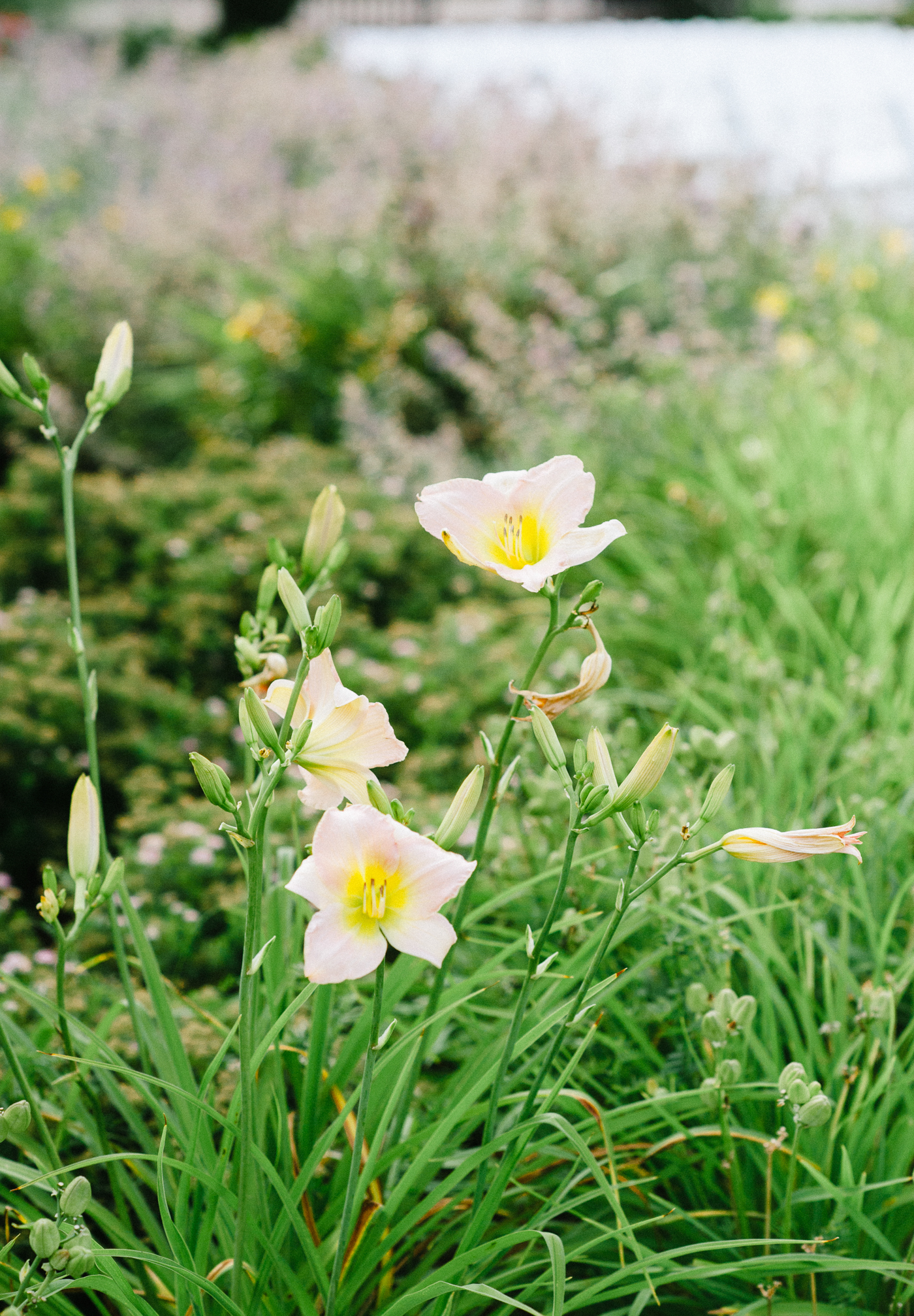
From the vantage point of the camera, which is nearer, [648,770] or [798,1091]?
[648,770]

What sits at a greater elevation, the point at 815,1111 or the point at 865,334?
the point at 815,1111

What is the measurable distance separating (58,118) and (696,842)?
7.20 metres

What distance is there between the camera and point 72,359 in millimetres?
4328

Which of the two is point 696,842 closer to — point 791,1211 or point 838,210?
point 791,1211

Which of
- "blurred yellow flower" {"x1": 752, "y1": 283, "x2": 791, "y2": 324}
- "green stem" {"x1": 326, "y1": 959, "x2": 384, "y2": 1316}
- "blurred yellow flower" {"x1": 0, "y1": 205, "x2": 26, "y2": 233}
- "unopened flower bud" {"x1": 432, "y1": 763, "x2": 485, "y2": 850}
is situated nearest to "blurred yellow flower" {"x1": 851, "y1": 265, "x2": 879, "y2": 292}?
"blurred yellow flower" {"x1": 752, "y1": 283, "x2": 791, "y2": 324}

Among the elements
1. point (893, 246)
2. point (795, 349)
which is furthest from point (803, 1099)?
point (893, 246)

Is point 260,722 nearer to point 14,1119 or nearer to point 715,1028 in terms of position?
point 14,1119

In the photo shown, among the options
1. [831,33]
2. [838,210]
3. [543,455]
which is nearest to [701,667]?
[543,455]

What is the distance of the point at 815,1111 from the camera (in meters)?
0.98

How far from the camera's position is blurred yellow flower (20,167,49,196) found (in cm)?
541

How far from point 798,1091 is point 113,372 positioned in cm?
103

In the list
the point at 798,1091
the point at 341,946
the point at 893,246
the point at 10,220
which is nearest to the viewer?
the point at 341,946

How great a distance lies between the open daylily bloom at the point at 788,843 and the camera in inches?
32.1

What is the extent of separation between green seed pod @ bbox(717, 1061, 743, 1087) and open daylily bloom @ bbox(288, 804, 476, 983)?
43cm
